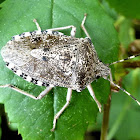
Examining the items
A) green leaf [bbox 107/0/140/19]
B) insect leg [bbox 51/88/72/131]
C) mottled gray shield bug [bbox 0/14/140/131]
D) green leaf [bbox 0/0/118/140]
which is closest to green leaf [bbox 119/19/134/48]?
green leaf [bbox 107/0/140/19]

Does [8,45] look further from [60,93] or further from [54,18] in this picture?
[60,93]

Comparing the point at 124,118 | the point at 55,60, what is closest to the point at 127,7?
the point at 55,60

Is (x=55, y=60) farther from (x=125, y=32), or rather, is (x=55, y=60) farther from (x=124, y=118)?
(x=124, y=118)

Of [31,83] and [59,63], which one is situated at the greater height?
[59,63]

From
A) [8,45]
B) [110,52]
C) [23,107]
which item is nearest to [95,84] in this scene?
→ [110,52]

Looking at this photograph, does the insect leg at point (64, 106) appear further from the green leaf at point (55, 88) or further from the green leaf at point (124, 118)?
the green leaf at point (124, 118)

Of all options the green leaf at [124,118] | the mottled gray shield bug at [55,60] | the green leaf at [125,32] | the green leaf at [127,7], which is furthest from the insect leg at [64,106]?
the green leaf at [124,118]
